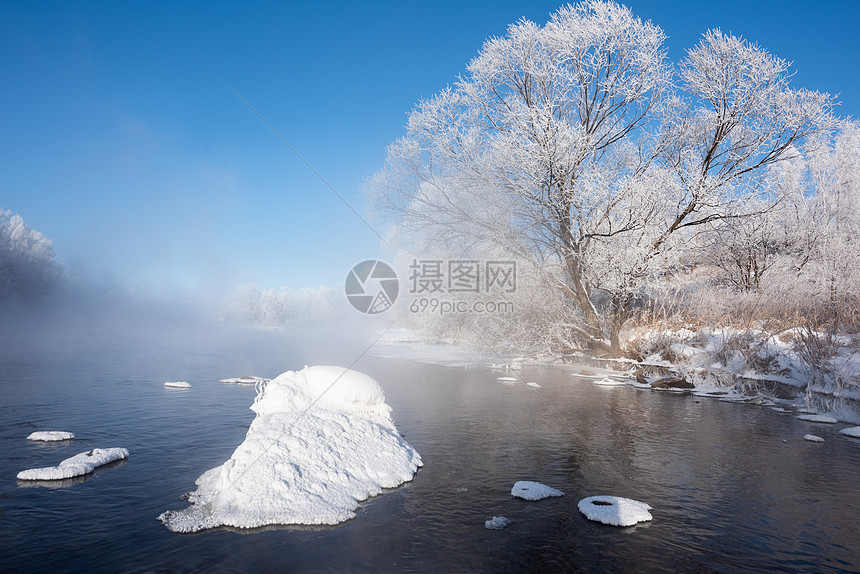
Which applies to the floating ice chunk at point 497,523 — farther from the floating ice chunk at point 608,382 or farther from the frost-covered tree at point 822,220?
the frost-covered tree at point 822,220

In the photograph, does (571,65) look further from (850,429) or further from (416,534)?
(416,534)

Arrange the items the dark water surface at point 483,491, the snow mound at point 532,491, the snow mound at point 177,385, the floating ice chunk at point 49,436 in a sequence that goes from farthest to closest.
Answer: the snow mound at point 177,385, the floating ice chunk at point 49,436, the snow mound at point 532,491, the dark water surface at point 483,491

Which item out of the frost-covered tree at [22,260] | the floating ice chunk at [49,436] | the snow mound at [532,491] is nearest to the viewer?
the snow mound at [532,491]

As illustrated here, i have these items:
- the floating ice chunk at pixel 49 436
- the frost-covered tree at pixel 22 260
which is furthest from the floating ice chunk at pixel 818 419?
the frost-covered tree at pixel 22 260

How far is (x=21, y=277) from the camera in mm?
52031

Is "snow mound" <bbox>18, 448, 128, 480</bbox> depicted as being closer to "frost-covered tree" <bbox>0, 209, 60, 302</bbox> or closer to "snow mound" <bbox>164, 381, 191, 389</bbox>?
"snow mound" <bbox>164, 381, 191, 389</bbox>

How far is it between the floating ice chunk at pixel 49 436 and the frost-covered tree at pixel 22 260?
55038mm

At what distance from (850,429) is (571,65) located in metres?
13.8

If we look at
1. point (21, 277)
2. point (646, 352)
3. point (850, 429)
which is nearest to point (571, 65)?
point (646, 352)

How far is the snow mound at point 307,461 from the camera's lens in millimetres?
5590

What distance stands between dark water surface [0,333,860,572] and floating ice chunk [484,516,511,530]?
0.50 feet

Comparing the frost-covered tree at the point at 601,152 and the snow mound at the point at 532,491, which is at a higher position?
the frost-covered tree at the point at 601,152

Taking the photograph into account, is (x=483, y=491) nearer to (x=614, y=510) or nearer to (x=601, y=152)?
(x=614, y=510)

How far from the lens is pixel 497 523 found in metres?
5.59
